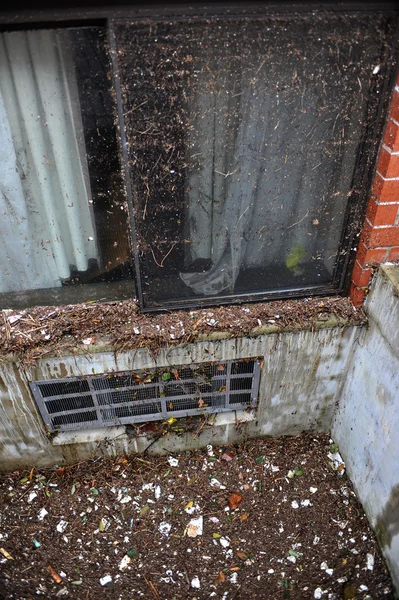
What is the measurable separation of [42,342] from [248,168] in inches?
59.6

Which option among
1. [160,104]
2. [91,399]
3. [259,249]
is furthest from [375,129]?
[91,399]

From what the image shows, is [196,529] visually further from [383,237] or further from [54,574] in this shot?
[383,237]

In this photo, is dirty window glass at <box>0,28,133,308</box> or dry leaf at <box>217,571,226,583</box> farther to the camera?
dry leaf at <box>217,571,226,583</box>

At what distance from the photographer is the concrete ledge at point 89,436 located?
3197 millimetres

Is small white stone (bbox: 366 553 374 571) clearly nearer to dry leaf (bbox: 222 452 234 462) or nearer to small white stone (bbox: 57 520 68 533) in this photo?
dry leaf (bbox: 222 452 234 462)

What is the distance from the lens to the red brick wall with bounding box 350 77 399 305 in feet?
7.34

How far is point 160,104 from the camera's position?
2.09 meters

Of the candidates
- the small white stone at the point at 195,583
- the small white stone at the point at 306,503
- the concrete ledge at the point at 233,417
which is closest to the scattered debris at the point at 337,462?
the small white stone at the point at 306,503

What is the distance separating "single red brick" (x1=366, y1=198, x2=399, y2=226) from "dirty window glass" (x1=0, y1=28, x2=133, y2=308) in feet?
4.34

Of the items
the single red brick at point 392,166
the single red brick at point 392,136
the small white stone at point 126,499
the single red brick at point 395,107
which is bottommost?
the small white stone at point 126,499

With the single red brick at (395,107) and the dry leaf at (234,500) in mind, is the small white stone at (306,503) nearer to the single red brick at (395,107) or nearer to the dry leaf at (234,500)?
the dry leaf at (234,500)

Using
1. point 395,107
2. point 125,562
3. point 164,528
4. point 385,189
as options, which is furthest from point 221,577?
point 395,107

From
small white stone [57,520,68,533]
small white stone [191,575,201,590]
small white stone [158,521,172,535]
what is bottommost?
small white stone [57,520,68,533]

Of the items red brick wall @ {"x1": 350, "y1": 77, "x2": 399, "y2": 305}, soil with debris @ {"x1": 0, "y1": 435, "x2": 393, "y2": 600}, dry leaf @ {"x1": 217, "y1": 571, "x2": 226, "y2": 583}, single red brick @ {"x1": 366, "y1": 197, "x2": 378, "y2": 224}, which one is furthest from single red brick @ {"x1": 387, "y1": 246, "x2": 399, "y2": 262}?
dry leaf @ {"x1": 217, "y1": 571, "x2": 226, "y2": 583}
